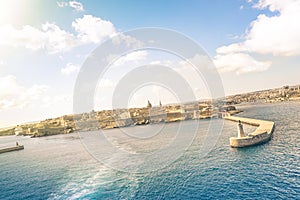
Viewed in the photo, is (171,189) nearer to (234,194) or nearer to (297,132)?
(234,194)

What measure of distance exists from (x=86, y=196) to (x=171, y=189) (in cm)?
1078

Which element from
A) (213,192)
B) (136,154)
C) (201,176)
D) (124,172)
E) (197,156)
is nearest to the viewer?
(213,192)

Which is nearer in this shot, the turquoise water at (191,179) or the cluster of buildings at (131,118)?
the turquoise water at (191,179)

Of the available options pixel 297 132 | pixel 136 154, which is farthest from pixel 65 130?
pixel 297 132

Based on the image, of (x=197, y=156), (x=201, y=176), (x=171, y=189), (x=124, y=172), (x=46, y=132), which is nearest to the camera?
(x=171, y=189)

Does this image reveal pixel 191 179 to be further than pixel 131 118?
No

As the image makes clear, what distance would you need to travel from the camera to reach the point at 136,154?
47438 mm

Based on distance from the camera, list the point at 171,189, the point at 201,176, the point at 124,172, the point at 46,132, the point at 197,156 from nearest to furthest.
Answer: the point at 171,189
the point at 201,176
the point at 124,172
the point at 197,156
the point at 46,132

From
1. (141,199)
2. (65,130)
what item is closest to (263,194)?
(141,199)

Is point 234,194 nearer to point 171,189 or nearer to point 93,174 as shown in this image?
point 171,189

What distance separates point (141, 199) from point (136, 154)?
75.5ft

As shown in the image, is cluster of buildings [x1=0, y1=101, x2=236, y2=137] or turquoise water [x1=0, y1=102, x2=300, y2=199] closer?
turquoise water [x1=0, y1=102, x2=300, y2=199]

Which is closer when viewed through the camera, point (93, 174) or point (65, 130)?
point (93, 174)

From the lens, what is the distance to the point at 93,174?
37.0m
